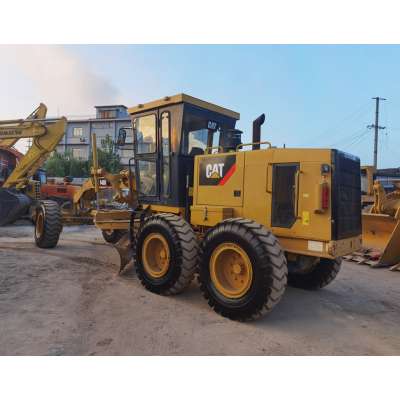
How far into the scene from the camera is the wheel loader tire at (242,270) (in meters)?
3.47

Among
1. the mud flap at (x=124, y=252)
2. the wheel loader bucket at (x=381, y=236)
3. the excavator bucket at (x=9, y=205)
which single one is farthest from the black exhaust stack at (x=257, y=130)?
the excavator bucket at (x=9, y=205)

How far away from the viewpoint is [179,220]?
4.58 meters

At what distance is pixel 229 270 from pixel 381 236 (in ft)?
18.1

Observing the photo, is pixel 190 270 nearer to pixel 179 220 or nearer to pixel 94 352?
pixel 179 220

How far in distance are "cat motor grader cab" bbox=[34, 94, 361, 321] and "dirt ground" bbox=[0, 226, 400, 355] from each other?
0.31 m

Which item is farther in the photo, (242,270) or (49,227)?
(49,227)

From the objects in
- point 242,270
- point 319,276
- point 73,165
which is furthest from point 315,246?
point 73,165

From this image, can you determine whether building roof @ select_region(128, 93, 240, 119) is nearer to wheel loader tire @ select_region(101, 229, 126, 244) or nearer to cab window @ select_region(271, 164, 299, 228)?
cab window @ select_region(271, 164, 299, 228)

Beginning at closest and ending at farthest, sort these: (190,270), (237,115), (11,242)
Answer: (190,270) → (237,115) → (11,242)

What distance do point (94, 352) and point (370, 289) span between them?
14.7ft

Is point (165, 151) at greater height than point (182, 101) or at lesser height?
lesser

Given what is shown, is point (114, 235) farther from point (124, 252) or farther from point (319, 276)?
point (319, 276)

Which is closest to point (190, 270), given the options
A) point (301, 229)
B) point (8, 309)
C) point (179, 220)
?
point (179, 220)

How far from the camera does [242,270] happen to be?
151 inches
